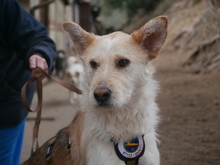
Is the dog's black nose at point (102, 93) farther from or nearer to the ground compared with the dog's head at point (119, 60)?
nearer to the ground

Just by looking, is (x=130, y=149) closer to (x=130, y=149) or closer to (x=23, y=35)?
(x=130, y=149)

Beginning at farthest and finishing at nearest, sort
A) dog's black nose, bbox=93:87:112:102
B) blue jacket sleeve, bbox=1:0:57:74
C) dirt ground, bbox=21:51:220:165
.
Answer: dirt ground, bbox=21:51:220:165, blue jacket sleeve, bbox=1:0:57:74, dog's black nose, bbox=93:87:112:102

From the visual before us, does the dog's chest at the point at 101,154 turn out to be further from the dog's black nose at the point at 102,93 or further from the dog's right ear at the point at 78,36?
the dog's right ear at the point at 78,36

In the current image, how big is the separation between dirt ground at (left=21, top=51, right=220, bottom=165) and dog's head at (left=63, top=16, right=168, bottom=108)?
0.94 metres

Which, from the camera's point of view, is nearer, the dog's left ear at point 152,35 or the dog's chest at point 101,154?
the dog's chest at point 101,154

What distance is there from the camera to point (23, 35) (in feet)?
9.11

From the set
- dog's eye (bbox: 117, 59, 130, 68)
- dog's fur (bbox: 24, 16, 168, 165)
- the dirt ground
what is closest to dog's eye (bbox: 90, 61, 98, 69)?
dog's fur (bbox: 24, 16, 168, 165)

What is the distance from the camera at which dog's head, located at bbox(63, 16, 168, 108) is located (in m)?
2.39

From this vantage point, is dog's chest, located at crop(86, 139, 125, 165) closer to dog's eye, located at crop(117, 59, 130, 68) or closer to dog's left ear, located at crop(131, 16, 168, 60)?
dog's eye, located at crop(117, 59, 130, 68)

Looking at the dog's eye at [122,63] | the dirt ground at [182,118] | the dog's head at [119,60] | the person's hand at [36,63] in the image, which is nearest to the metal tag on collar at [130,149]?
the dog's head at [119,60]

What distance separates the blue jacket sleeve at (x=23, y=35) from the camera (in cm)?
271

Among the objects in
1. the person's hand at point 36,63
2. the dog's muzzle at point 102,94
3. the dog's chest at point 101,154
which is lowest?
the dog's chest at point 101,154

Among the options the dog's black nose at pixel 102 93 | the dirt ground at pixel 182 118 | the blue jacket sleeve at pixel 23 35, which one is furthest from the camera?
the dirt ground at pixel 182 118

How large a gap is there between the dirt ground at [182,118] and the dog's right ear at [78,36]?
42.8 inches
